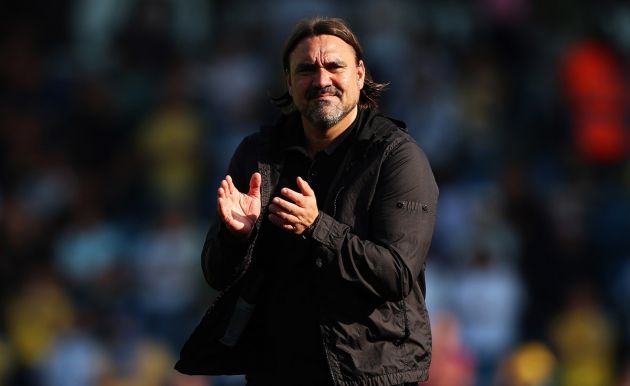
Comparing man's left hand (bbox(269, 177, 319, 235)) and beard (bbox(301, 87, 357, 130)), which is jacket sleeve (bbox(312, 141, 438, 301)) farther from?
beard (bbox(301, 87, 357, 130))

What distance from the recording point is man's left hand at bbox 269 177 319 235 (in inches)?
168

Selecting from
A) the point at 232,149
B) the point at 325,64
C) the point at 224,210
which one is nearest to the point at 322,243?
the point at 224,210

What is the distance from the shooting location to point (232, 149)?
459 inches

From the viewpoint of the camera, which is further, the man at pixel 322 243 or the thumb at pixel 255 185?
the thumb at pixel 255 185

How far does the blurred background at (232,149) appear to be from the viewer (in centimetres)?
1005

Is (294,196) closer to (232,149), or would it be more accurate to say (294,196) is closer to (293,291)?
(293,291)

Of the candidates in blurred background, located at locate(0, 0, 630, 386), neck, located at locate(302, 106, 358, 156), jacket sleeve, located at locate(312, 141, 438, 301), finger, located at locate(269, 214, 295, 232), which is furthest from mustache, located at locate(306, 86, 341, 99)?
blurred background, located at locate(0, 0, 630, 386)

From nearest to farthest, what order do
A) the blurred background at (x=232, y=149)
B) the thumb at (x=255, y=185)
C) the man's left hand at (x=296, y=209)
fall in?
the man's left hand at (x=296, y=209) < the thumb at (x=255, y=185) < the blurred background at (x=232, y=149)

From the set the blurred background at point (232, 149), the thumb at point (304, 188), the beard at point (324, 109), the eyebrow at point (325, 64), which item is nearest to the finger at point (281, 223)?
the thumb at point (304, 188)

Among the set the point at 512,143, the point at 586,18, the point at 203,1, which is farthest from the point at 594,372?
the point at 203,1

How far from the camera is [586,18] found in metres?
12.6

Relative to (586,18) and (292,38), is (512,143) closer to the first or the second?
(586,18)

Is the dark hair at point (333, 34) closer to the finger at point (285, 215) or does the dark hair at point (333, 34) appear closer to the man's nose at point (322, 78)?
the man's nose at point (322, 78)

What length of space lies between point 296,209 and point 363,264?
265mm
